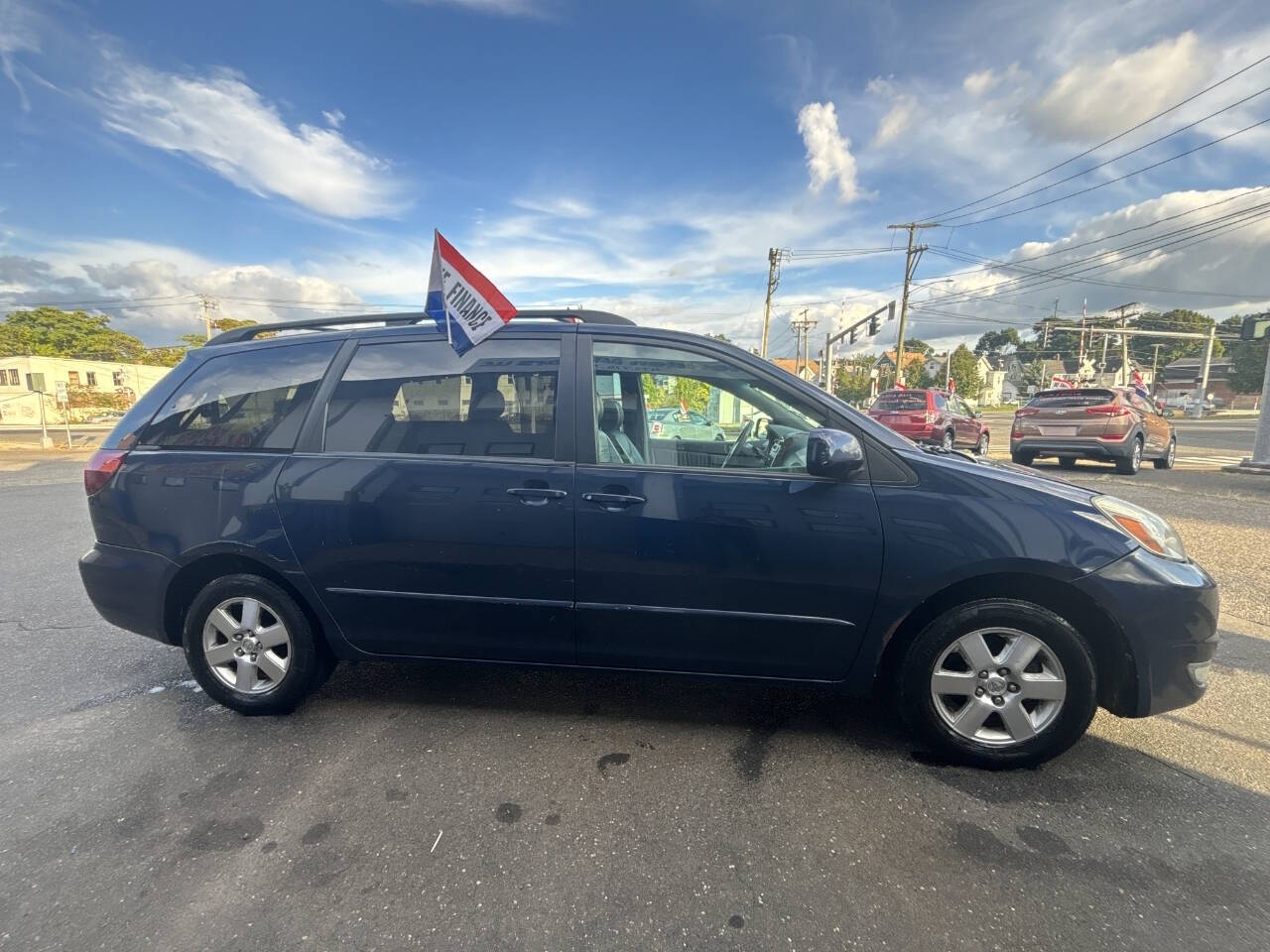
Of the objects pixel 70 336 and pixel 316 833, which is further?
pixel 70 336

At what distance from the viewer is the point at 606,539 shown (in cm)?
243

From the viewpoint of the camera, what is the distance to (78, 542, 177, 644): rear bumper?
9.22 ft

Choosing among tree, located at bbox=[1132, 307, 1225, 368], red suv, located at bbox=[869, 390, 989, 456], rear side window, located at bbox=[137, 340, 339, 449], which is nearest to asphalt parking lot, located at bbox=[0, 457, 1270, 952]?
rear side window, located at bbox=[137, 340, 339, 449]

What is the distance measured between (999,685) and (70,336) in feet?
282

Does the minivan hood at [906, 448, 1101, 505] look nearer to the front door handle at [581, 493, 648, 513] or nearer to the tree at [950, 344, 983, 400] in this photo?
the front door handle at [581, 493, 648, 513]

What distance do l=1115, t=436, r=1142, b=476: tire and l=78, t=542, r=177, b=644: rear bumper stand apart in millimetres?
12713

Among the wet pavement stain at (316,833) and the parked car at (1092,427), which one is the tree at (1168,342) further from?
the wet pavement stain at (316,833)

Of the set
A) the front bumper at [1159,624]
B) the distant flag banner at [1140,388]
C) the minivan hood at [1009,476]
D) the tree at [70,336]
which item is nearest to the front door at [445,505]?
the minivan hood at [1009,476]

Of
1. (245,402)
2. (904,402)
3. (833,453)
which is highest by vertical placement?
(904,402)

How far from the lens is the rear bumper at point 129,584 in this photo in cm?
281

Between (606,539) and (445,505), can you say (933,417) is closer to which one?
(606,539)

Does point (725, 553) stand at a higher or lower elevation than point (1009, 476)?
lower

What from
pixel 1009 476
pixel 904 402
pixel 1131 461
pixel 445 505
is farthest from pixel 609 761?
pixel 904 402

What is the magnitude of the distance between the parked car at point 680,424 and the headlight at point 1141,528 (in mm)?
1654
